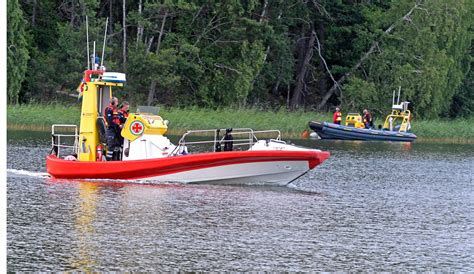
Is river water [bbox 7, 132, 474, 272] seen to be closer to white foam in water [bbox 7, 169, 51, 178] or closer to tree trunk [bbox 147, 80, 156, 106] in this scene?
white foam in water [bbox 7, 169, 51, 178]

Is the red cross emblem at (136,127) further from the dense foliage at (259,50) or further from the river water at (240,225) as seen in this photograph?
the dense foliage at (259,50)

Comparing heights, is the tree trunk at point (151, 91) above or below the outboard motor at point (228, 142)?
below

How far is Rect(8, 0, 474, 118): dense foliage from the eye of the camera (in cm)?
5909

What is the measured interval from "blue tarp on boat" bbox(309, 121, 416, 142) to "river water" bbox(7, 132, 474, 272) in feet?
68.4

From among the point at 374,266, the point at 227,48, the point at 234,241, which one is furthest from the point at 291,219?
the point at 227,48

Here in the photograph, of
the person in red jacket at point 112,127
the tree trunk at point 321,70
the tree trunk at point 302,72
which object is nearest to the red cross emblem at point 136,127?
the person in red jacket at point 112,127

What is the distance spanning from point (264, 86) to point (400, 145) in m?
17.0

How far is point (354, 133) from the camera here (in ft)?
174

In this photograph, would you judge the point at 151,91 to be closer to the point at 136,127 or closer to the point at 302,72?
the point at 302,72

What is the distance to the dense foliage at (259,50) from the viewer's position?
194ft

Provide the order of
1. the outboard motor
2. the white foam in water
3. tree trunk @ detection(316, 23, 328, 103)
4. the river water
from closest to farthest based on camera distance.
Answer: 1. the river water
2. the outboard motor
3. the white foam in water
4. tree trunk @ detection(316, 23, 328, 103)

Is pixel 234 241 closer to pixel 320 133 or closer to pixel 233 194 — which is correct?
pixel 233 194

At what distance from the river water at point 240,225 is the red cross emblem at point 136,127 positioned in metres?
1.22

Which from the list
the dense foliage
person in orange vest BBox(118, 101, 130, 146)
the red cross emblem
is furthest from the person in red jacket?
the dense foliage
